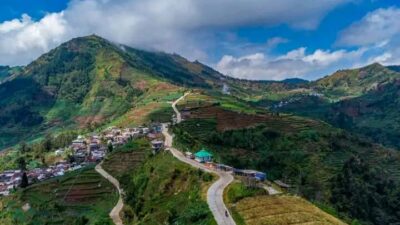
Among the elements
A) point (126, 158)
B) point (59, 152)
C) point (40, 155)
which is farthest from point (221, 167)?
point (40, 155)

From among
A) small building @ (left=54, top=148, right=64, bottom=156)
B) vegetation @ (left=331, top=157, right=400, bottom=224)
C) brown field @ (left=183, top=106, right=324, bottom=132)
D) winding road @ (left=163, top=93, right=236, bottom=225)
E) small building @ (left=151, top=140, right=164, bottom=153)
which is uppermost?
brown field @ (left=183, top=106, right=324, bottom=132)

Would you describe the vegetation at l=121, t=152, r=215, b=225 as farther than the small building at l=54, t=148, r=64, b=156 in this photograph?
No

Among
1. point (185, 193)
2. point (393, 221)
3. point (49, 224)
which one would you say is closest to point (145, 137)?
point (49, 224)

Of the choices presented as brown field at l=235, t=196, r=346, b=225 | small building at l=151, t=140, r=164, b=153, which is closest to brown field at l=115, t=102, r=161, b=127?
small building at l=151, t=140, r=164, b=153

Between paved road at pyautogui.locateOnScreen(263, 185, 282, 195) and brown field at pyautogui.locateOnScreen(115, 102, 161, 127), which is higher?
brown field at pyautogui.locateOnScreen(115, 102, 161, 127)

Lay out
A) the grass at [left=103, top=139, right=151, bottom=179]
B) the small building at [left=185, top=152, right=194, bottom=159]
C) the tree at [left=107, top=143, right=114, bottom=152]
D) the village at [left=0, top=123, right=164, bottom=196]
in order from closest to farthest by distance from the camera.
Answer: the small building at [left=185, top=152, right=194, bottom=159], the grass at [left=103, top=139, right=151, bottom=179], the village at [left=0, top=123, right=164, bottom=196], the tree at [left=107, top=143, right=114, bottom=152]

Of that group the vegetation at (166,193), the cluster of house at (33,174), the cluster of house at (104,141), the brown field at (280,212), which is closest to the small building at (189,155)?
the vegetation at (166,193)

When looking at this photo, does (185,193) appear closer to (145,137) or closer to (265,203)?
(265,203)

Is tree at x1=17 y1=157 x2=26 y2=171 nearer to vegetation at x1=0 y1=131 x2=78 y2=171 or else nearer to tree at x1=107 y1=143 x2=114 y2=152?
vegetation at x1=0 y1=131 x2=78 y2=171
